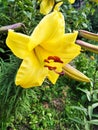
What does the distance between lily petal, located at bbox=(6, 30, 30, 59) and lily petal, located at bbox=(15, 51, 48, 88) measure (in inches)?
1.0

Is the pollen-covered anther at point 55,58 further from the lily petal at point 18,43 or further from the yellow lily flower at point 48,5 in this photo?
the yellow lily flower at point 48,5

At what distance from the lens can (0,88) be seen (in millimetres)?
1682

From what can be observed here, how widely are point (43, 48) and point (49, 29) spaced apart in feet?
0.28

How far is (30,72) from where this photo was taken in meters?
0.87

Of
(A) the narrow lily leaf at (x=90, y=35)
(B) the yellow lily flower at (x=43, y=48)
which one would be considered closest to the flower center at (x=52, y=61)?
(B) the yellow lily flower at (x=43, y=48)

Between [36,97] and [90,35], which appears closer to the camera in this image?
[90,35]

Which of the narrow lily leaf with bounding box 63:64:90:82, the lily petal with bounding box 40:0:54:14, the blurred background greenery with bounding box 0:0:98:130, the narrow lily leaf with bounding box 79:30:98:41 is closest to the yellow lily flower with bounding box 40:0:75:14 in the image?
the lily petal with bounding box 40:0:54:14

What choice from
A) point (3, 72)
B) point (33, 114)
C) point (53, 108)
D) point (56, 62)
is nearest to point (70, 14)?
point (53, 108)

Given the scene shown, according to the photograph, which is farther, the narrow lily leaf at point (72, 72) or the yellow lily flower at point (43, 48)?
the narrow lily leaf at point (72, 72)

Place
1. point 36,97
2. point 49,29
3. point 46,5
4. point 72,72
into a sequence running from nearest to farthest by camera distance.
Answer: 1. point 49,29
2. point 72,72
3. point 46,5
4. point 36,97

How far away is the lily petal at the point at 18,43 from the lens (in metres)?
0.82

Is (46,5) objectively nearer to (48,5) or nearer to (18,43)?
(48,5)

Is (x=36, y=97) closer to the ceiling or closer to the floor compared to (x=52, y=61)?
closer to the floor

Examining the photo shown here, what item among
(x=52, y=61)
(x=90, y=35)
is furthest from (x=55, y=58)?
(x=90, y=35)
